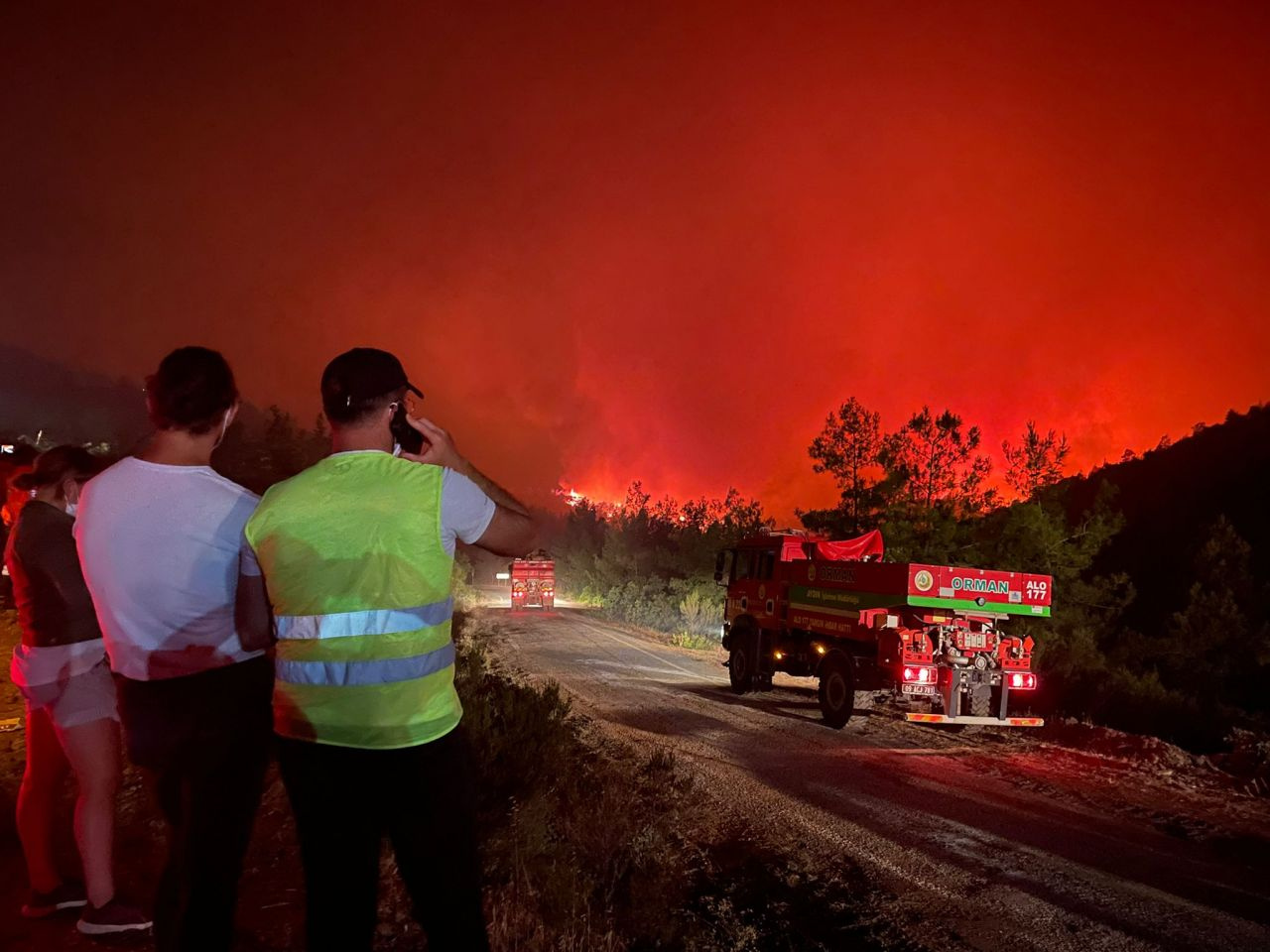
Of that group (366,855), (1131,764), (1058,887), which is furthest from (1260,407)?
(366,855)

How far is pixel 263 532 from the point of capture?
2170 mm

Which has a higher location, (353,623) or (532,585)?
(353,623)

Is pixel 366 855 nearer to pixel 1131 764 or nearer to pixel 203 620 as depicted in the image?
pixel 203 620

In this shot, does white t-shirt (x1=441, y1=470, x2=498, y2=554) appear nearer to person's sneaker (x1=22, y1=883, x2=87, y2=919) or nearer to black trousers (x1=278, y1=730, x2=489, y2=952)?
black trousers (x1=278, y1=730, x2=489, y2=952)

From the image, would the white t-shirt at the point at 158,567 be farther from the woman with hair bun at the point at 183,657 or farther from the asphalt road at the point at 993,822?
the asphalt road at the point at 993,822

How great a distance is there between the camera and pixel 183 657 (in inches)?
102

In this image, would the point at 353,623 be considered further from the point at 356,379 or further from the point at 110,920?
the point at 110,920

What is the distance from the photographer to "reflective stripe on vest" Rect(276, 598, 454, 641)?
2133 mm

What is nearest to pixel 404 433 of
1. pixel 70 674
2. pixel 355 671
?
pixel 355 671

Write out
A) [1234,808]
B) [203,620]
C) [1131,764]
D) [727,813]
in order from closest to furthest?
[203,620]
[727,813]
[1234,808]
[1131,764]

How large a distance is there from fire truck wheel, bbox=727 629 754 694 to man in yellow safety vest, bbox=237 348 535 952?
41.8 feet

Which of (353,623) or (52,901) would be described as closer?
(353,623)

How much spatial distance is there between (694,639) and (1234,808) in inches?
651

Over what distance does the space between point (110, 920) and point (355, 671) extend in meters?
2.34
